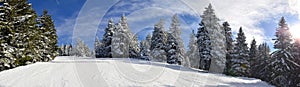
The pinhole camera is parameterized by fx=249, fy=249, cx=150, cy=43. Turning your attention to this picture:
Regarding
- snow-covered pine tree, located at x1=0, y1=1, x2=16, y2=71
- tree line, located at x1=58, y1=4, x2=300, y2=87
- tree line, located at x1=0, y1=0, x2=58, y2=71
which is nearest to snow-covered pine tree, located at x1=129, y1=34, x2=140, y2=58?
tree line, located at x1=58, y1=4, x2=300, y2=87

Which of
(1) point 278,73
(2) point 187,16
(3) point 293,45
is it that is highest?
(2) point 187,16

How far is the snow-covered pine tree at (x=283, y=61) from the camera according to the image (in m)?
31.0

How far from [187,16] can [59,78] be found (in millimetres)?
16137

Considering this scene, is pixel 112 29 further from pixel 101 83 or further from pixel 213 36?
pixel 101 83

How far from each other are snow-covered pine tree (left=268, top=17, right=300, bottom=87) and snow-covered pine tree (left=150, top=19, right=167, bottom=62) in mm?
20422

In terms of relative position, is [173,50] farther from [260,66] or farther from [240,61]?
[260,66]

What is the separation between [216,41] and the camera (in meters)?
34.5

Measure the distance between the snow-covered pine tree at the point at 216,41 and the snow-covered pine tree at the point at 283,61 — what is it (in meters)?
6.38

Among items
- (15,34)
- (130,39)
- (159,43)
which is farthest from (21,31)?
(130,39)

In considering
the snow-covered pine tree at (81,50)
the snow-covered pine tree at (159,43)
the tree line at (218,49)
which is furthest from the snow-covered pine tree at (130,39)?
the snow-covered pine tree at (81,50)

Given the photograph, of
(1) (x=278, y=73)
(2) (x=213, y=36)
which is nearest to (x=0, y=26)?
(2) (x=213, y=36)

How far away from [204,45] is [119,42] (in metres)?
23.1

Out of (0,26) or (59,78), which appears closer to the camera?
(59,78)

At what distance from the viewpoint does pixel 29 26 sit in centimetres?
2655
